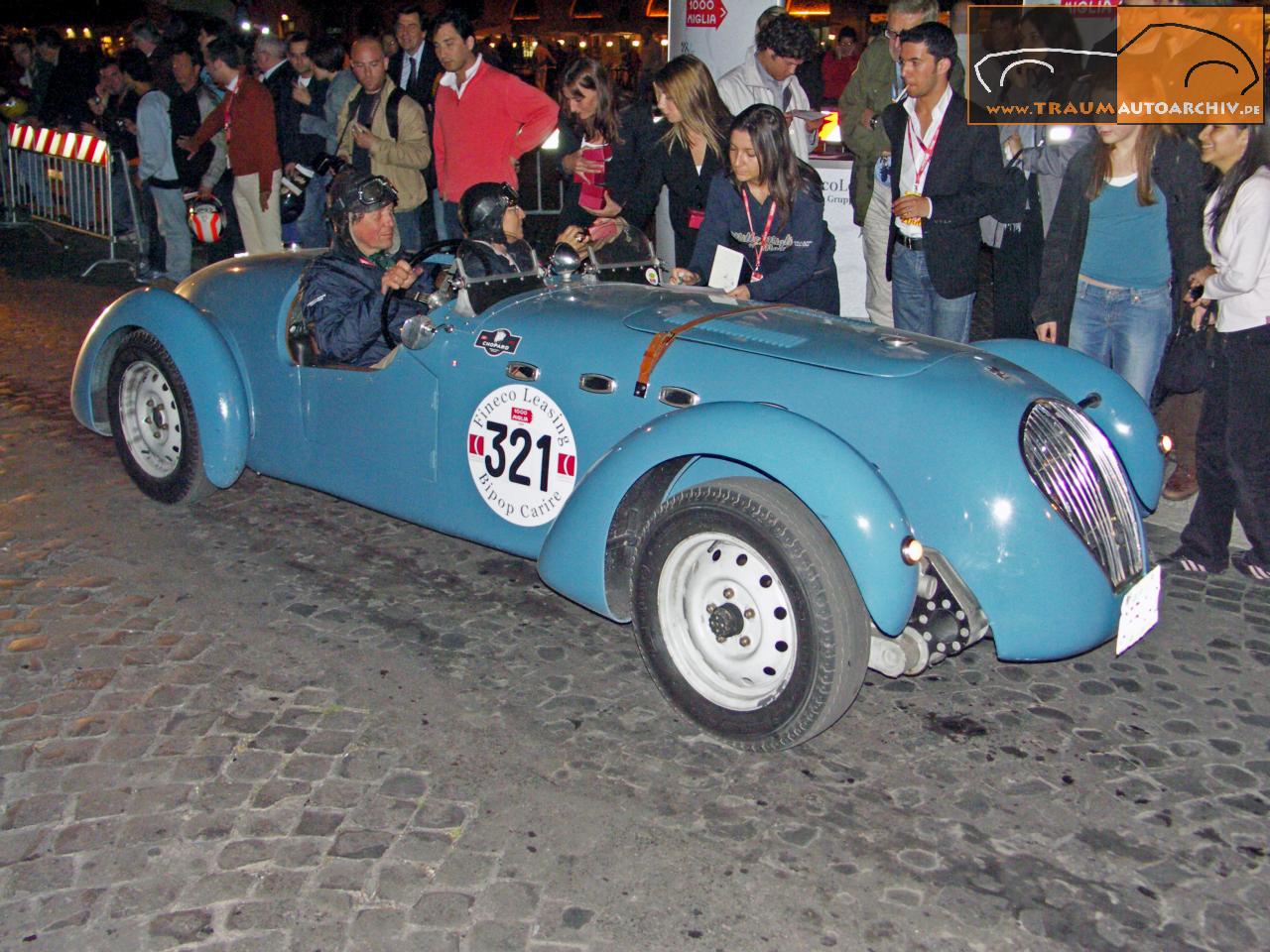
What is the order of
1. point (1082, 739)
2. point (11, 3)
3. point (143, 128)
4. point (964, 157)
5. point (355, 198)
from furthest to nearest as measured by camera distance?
1. point (11, 3)
2. point (143, 128)
3. point (964, 157)
4. point (355, 198)
5. point (1082, 739)

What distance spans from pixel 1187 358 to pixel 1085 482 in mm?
1832

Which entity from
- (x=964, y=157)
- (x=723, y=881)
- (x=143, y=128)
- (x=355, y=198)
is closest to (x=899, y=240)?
(x=964, y=157)

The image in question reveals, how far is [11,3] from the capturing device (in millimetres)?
25406

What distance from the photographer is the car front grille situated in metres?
3.54

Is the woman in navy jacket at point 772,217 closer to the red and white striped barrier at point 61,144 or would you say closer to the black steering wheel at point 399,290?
the black steering wheel at point 399,290

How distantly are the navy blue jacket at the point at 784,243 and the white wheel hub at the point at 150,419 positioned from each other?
8.68 feet

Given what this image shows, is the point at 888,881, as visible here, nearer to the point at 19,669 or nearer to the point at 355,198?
the point at 19,669

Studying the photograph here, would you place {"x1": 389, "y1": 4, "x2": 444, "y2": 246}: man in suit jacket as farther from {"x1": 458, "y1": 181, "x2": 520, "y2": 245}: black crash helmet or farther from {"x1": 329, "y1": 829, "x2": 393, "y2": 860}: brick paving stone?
{"x1": 329, "y1": 829, "x2": 393, "y2": 860}: brick paving stone

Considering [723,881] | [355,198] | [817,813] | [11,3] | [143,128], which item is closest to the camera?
[723,881]

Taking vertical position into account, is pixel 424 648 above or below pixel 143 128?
below

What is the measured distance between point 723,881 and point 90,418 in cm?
421

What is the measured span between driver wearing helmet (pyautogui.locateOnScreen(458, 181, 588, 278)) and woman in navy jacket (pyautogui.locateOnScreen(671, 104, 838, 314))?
731 mm

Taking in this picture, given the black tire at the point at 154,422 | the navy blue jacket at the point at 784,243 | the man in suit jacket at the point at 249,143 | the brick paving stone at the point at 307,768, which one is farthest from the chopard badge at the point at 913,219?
the man in suit jacket at the point at 249,143

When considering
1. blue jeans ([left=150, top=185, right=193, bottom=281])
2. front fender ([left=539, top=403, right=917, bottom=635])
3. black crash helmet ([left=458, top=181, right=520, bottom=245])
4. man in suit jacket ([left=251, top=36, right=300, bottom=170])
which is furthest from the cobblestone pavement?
blue jeans ([left=150, top=185, right=193, bottom=281])
